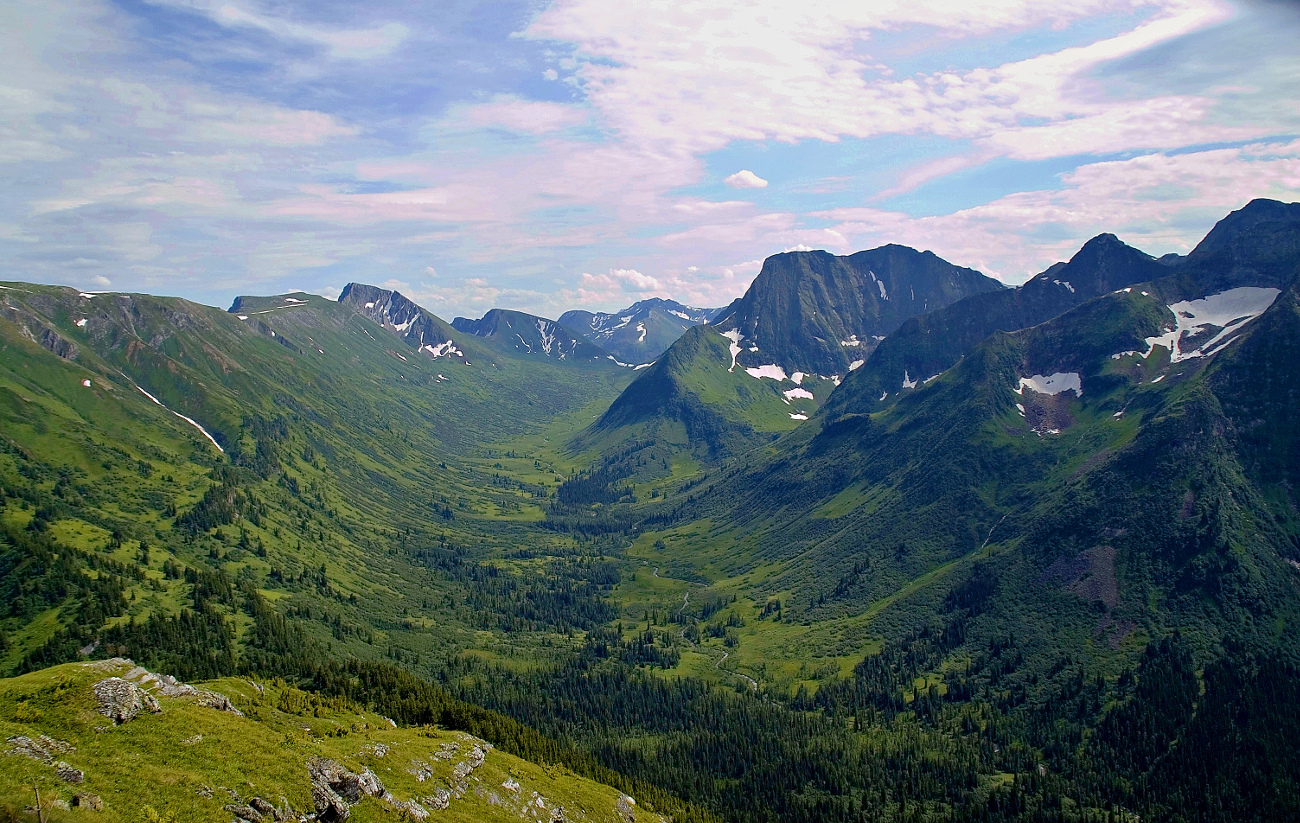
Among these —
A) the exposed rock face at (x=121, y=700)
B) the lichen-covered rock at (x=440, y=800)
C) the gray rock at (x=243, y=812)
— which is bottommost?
the lichen-covered rock at (x=440, y=800)

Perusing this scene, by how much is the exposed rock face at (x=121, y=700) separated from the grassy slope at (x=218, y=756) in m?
0.81

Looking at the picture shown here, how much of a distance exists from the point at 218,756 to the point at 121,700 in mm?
11030

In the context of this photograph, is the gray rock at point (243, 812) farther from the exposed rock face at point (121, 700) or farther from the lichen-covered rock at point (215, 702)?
the lichen-covered rock at point (215, 702)

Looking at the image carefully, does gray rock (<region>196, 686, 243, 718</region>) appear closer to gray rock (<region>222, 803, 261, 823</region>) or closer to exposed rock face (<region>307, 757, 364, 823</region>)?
exposed rock face (<region>307, 757, 364, 823</region>)

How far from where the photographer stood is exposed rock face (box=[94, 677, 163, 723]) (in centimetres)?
7069

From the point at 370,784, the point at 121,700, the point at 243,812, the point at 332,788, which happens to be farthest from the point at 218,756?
the point at 370,784

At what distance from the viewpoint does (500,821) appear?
9881 cm

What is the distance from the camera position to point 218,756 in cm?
7131

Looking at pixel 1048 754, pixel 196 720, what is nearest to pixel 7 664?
pixel 196 720

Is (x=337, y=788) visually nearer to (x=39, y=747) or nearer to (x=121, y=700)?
(x=121, y=700)

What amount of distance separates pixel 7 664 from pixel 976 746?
22301 centimetres

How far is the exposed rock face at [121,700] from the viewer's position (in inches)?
2783

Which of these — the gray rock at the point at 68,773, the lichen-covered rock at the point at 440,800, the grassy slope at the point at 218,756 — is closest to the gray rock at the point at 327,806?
the grassy slope at the point at 218,756

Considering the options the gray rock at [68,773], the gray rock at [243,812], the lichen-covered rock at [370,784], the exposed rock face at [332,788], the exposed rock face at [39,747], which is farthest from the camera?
the lichen-covered rock at [370,784]
